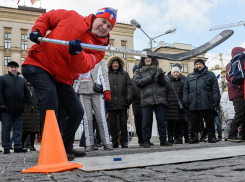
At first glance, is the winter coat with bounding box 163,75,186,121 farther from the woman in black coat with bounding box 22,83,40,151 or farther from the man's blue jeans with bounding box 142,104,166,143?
the woman in black coat with bounding box 22,83,40,151

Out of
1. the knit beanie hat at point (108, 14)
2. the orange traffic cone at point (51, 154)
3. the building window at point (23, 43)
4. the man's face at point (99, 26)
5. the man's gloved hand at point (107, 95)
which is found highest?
the building window at point (23, 43)

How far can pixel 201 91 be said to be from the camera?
6383 millimetres

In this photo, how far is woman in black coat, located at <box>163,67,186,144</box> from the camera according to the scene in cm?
661

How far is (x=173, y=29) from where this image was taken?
58.9 feet

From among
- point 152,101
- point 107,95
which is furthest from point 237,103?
point 107,95

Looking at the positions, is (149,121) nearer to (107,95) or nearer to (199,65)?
(107,95)

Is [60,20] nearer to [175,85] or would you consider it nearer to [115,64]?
[115,64]

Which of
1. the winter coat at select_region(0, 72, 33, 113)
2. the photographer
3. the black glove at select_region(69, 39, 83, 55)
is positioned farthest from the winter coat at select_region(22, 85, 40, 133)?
the black glove at select_region(69, 39, 83, 55)

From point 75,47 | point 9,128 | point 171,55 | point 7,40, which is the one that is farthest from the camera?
point 7,40

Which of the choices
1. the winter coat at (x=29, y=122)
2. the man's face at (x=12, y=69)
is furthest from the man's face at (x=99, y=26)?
the winter coat at (x=29, y=122)

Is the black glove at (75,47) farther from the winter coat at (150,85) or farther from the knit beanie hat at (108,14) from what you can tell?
the winter coat at (150,85)

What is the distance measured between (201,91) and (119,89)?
6.32 feet

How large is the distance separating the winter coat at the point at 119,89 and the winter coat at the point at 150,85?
38 cm

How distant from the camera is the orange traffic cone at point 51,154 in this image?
87.0 inches
